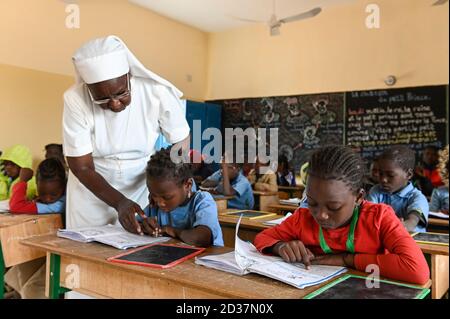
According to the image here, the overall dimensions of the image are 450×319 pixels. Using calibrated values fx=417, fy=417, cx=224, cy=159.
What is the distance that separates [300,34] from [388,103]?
5.83 feet

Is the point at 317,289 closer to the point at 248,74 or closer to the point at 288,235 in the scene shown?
the point at 288,235

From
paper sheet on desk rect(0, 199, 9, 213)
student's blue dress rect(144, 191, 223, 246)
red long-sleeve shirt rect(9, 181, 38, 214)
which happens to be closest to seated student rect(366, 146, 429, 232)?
student's blue dress rect(144, 191, 223, 246)

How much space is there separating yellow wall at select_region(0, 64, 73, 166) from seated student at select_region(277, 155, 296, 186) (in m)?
2.92

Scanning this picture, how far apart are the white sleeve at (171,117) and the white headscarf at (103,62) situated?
139 mm

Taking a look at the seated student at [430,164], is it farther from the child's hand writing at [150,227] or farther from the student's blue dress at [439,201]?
the child's hand writing at [150,227]

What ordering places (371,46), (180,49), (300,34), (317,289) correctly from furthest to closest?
(180,49), (300,34), (371,46), (317,289)

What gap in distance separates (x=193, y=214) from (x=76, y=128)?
2.10ft

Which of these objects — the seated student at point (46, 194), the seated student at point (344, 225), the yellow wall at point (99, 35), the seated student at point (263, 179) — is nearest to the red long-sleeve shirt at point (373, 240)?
the seated student at point (344, 225)

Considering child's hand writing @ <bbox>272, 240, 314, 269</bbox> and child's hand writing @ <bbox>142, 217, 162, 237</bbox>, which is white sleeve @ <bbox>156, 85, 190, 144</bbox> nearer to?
child's hand writing @ <bbox>142, 217, 162, 237</bbox>

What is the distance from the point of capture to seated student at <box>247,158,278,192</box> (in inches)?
182

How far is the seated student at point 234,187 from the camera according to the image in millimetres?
3820

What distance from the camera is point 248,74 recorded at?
7098 millimetres

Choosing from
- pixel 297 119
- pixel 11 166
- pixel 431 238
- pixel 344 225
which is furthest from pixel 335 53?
pixel 344 225
